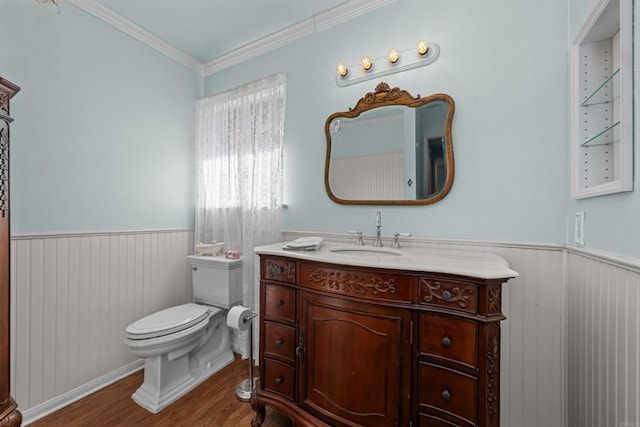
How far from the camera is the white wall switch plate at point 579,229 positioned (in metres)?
1.20

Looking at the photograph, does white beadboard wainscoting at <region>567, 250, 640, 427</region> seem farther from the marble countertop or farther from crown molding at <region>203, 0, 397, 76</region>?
crown molding at <region>203, 0, 397, 76</region>

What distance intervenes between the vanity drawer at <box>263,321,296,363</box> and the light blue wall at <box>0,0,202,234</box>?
5.01 ft

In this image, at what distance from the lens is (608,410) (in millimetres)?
958

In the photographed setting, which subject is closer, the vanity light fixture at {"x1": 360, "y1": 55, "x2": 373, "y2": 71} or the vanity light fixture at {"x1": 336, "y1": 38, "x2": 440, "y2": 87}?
the vanity light fixture at {"x1": 336, "y1": 38, "x2": 440, "y2": 87}

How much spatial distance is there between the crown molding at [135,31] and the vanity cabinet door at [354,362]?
8.03ft

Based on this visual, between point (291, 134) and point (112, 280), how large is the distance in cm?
179

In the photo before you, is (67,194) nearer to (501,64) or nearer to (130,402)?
(130,402)

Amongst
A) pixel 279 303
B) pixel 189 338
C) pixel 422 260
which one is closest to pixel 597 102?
pixel 422 260

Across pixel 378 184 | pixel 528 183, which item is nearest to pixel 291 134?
pixel 378 184

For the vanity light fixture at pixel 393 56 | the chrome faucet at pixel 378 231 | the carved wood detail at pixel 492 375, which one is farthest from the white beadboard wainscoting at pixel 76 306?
the carved wood detail at pixel 492 375

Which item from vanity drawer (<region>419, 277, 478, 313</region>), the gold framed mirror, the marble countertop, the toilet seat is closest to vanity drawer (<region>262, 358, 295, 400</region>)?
the marble countertop

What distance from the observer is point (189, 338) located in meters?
1.92

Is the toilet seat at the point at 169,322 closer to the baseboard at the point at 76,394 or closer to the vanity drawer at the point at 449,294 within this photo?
the baseboard at the point at 76,394

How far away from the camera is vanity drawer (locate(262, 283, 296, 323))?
146 centimetres
